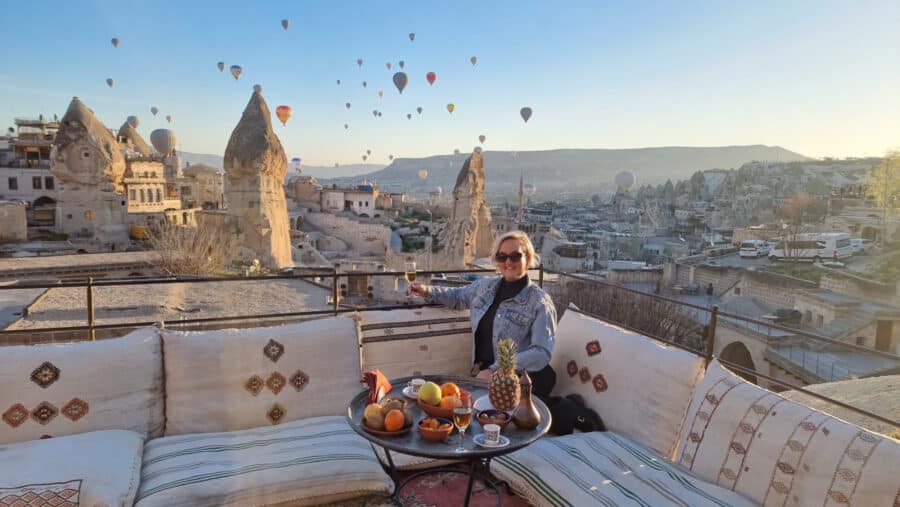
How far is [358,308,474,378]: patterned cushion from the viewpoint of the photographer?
4188 millimetres

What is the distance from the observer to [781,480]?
2293 millimetres

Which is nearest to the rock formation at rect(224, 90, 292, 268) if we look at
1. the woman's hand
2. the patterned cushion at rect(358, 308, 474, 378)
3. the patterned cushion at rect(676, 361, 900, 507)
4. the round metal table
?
the patterned cushion at rect(358, 308, 474, 378)

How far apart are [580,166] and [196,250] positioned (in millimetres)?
144824

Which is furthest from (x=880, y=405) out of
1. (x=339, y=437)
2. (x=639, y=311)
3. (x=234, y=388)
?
(x=639, y=311)

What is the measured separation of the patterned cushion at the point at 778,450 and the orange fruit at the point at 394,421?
155cm

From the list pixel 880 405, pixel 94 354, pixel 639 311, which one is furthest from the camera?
pixel 639 311

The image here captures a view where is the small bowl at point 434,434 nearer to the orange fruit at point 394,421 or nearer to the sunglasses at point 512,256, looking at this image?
the orange fruit at point 394,421

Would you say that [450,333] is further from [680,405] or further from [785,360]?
[785,360]

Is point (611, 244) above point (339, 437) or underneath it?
underneath

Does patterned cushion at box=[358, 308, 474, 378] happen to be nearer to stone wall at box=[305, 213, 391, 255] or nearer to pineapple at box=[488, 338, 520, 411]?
Answer: pineapple at box=[488, 338, 520, 411]

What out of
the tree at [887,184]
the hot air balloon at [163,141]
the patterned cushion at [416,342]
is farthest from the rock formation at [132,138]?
the tree at [887,184]

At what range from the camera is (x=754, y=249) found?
99.0 feet

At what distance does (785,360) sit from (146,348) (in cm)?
1544

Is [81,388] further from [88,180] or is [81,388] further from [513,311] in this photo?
[88,180]
